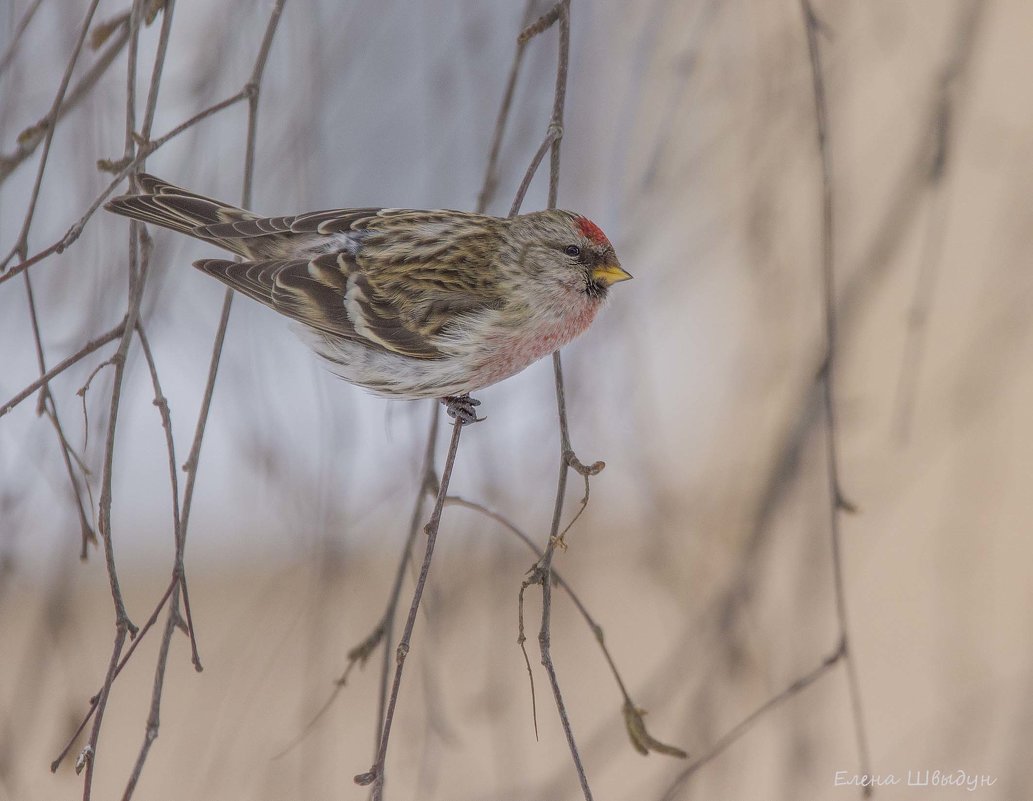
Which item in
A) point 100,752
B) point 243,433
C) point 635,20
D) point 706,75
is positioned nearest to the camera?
point 243,433

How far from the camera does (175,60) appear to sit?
363 cm

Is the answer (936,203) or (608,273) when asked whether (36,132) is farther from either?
(936,203)

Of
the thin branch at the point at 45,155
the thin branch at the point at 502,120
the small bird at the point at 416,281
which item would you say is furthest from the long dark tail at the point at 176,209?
the thin branch at the point at 502,120

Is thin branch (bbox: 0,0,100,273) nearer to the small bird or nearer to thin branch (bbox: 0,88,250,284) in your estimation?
thin branch (bbox: 0,88,250,284)

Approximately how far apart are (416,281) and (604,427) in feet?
2.51

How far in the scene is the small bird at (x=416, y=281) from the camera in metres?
1.97

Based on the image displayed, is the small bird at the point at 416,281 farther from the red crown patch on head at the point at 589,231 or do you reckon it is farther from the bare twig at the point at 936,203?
the bare twig at the point at 936,203

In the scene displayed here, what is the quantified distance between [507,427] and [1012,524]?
1.95 m

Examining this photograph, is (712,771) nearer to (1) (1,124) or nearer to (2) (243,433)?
(2) (243,433)

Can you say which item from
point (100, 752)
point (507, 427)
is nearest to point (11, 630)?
point (100, 752)

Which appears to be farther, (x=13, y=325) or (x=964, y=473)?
(x=13, y=325)

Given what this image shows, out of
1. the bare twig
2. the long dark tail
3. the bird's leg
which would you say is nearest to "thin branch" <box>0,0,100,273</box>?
the long dark tail

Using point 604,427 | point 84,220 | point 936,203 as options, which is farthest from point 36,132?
point 936,203

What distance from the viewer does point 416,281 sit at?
6.86 ft
